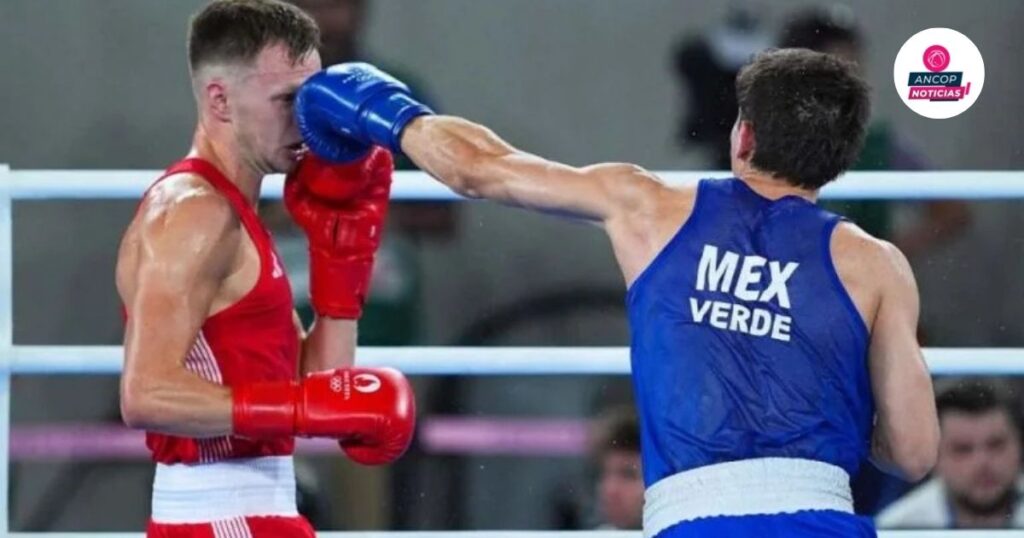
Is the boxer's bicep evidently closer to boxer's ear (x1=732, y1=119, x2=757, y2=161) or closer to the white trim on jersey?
the white trim on jersey

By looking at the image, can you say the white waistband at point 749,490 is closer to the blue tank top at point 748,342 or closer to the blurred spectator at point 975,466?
the blue tank top at point 748,342

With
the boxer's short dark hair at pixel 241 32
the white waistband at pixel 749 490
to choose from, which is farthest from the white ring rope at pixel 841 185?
the white waistband at pixel 749 490

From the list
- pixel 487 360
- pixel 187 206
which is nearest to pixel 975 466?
pixel 487 360

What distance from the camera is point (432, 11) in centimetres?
528

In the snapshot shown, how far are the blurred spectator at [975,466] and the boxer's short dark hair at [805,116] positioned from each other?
5.17 ft

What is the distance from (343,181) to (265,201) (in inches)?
53.5

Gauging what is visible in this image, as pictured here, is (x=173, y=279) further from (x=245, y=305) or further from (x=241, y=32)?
(x=241, y=32)

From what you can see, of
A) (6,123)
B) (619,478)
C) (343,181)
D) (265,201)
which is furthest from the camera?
(6,123)

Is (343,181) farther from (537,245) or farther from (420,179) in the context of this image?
(537,245)

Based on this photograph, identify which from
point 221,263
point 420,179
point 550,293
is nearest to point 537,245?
point 550,293

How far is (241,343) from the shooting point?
3.19 metres

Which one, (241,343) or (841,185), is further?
(841,185)

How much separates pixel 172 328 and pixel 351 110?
46 cm

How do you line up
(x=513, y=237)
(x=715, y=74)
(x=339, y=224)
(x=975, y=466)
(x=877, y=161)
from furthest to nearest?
A: 1. (x=513, y=237)
2. (x=715, y=74)
3. (x=877, y=161)
4. (x=975, y=466)
5. (x=339, y=224)
